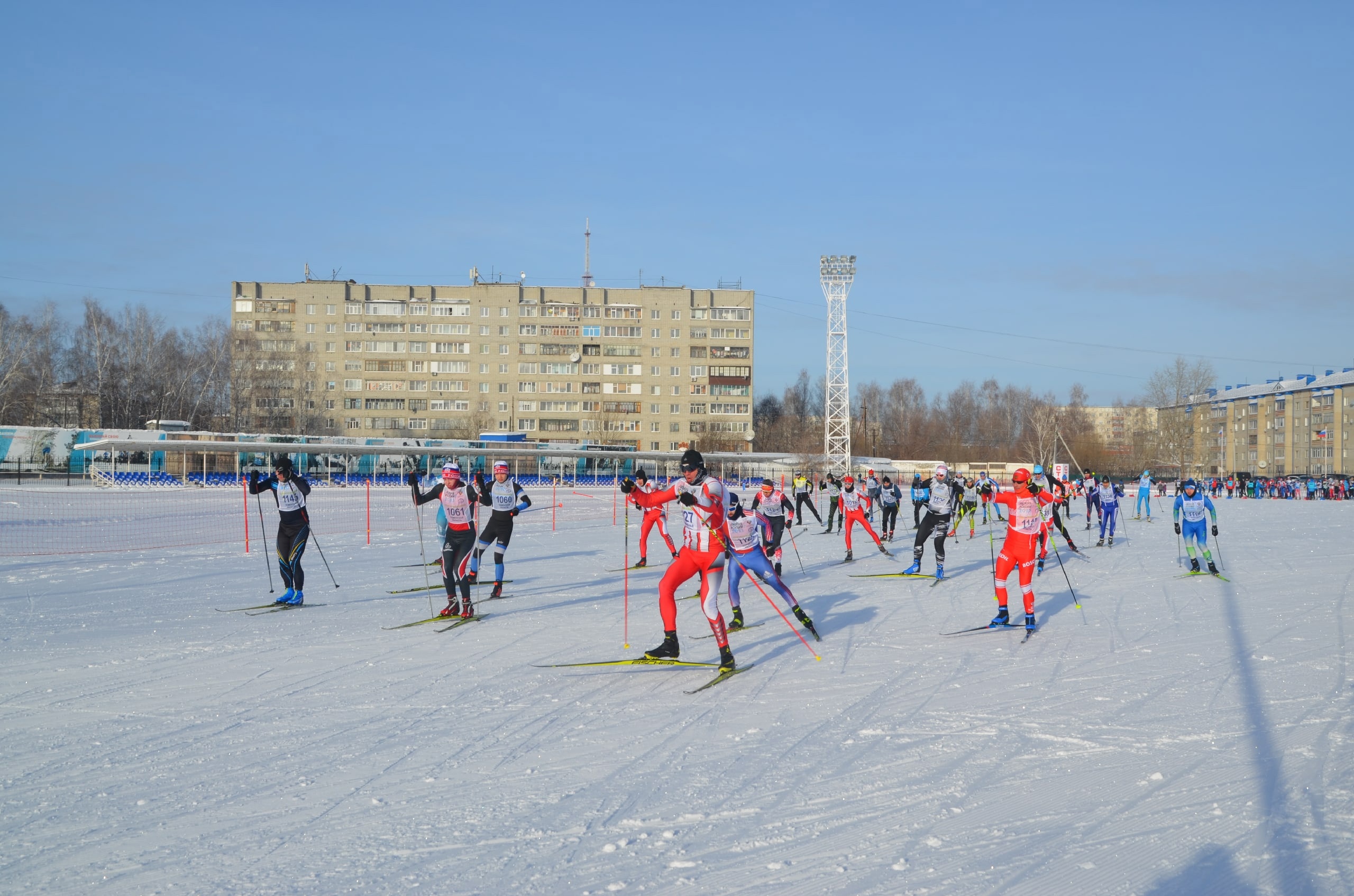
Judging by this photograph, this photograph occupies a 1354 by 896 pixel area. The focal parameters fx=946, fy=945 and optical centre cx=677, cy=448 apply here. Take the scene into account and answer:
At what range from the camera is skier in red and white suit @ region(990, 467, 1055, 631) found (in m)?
10.3

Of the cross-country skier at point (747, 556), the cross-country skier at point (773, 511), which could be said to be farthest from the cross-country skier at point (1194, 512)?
the cross-country skier at point (747, 556)

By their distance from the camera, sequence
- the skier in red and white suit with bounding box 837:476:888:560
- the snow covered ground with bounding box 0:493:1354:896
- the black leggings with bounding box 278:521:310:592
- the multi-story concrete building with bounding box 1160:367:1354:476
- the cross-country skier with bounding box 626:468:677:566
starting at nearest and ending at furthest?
the snow covered ground with bounding box 0:493:1354:896, the black leggings with bounding box 278:521:310:592, the cross-country skier with bounding box 626:468:677:566, the skier in red and white suit with bounding box 837:476:888:560, the multi-story concrete building with bounding box 1160:367:1354:476

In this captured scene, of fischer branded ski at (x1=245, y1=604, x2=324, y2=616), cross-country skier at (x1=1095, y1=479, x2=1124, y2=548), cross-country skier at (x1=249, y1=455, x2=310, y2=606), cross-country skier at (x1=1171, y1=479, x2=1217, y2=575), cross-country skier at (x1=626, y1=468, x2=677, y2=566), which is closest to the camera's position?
fischer branded ski at (x1=245, y1=604, x2=324, y2=616)

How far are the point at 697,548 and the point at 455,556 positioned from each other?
3855 mm

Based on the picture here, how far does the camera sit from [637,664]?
817cm

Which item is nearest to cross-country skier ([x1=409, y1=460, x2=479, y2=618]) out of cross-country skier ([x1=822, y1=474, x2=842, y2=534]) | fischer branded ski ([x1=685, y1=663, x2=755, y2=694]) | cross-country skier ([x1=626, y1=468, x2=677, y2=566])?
cross-country skier ([x1=626, y1=468, x2=677, y2=566])

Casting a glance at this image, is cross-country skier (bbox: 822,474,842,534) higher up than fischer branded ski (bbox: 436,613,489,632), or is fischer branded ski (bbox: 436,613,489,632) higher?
cross-country skier (bbox: 822,474,842,534)

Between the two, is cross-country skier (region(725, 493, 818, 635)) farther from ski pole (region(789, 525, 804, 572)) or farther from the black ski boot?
ski pole (region(789, 525, 804, 572))

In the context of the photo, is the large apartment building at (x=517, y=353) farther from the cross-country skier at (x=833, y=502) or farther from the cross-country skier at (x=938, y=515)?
the cross-country skier at (x=938, y=515)

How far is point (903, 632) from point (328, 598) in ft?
24.3

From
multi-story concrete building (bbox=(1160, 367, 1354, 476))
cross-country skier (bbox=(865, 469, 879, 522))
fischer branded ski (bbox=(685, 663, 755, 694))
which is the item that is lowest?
fischer branded ski (bbox=(685, 663, 755, 694))

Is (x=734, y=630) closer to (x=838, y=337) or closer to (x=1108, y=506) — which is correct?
(x=1108, y=506)

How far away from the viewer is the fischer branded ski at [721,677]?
753 cm

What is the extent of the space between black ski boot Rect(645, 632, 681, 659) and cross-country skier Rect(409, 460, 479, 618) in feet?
10.9
